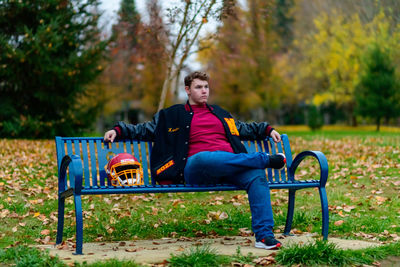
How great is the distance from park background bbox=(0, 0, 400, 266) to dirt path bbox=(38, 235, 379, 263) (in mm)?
276

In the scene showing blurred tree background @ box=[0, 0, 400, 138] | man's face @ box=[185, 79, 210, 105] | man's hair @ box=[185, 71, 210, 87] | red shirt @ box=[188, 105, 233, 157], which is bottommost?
red shirt @ box=[188, 105, 233, 157]

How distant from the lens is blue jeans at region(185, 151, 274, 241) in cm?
420

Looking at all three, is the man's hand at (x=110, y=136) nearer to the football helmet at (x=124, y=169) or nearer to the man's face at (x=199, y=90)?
the football helmet at (x=124, y=169)

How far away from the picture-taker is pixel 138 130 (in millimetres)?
4926

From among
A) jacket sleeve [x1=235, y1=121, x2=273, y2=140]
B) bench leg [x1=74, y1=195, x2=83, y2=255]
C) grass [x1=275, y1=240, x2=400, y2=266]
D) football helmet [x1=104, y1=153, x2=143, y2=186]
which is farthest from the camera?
jacket sleeve [x1=235, y1=121, x2=273, y2=140]

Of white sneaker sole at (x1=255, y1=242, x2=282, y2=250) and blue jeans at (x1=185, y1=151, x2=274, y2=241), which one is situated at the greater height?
blue jeans at (x1=185, y1=151, x2=274, y2=241)

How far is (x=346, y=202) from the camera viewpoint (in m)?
6.90

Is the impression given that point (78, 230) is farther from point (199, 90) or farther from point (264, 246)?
point (199, 90)

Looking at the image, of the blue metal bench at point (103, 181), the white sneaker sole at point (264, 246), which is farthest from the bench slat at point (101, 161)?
the white sneaker sole at point (264, 246)

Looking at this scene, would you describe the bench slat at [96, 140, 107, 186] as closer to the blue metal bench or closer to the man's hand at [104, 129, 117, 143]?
the blue metal bench

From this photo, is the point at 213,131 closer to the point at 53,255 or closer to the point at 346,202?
the point at 53,255

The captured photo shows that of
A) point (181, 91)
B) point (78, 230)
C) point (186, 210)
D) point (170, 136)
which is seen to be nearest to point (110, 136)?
point (170, 136)

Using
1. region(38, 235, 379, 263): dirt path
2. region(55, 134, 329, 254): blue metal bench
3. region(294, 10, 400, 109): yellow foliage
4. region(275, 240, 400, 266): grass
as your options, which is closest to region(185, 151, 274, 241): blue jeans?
region(55, 134, 329, 254): blue metal bench

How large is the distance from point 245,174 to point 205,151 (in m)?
0.42
